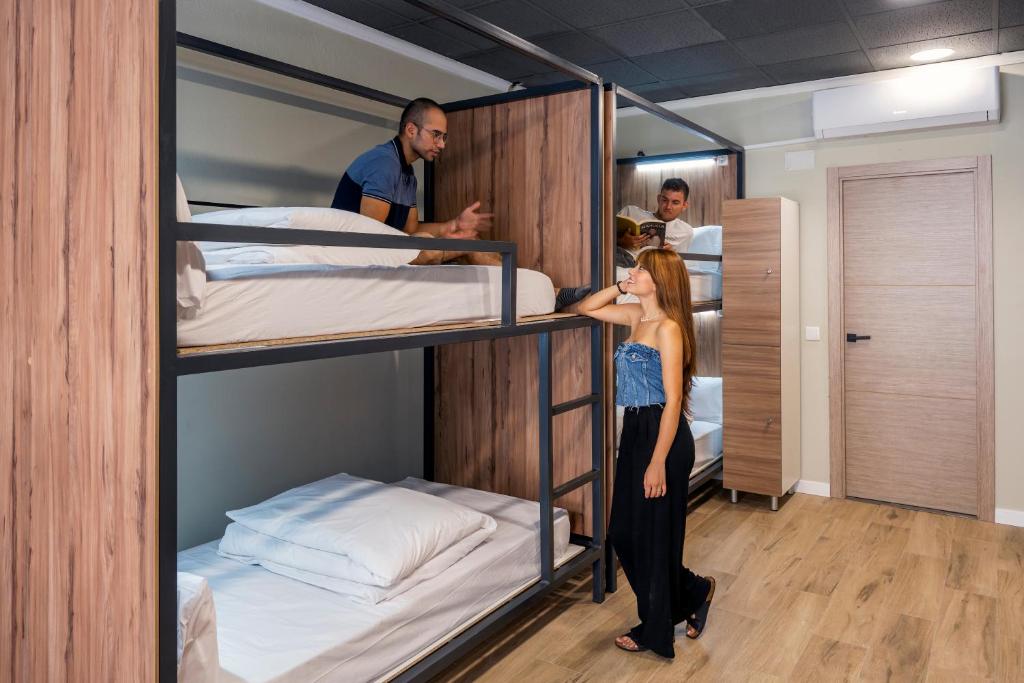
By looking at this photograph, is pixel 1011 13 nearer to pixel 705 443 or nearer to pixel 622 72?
pixel 622 72

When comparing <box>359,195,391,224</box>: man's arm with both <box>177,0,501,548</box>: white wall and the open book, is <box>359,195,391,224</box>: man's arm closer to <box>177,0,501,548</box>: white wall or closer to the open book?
<box>177,0,501,548</box>: white wall

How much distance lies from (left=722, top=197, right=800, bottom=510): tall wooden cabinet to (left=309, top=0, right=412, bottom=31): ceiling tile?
6.81 feet

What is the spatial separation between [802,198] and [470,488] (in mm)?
2741

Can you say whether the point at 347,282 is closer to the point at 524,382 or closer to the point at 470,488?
the point at 524,382

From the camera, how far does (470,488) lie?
325 cm

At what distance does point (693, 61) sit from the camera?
395cm

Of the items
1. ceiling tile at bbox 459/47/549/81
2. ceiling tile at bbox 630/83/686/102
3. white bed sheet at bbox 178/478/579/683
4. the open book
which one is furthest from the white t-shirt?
white bed sheet at bbox 178/478/579/683

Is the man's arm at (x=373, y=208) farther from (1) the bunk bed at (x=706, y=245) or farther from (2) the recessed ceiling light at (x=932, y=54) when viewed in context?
(2) the recessed ceiling light at (x=932, y=54)

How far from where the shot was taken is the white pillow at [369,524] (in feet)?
7.30

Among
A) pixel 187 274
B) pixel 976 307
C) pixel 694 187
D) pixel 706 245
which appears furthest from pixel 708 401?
pixel 187 274

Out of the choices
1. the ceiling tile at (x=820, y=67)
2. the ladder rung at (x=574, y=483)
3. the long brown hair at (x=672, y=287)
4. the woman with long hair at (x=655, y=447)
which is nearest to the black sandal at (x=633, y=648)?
the woman with long hair at (x=655, y=447)

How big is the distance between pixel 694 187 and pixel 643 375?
266 cm

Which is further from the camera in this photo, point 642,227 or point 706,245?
point 706,245

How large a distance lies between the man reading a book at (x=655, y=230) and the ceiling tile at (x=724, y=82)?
0.55m
